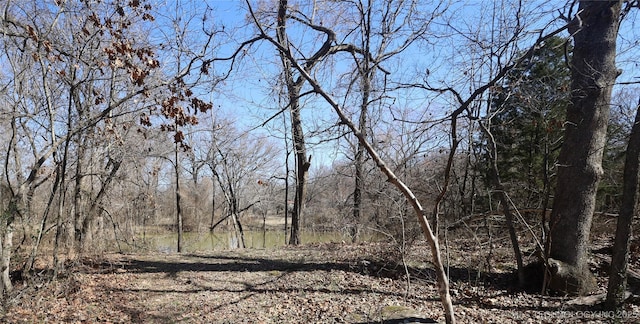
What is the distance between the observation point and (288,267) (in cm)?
703

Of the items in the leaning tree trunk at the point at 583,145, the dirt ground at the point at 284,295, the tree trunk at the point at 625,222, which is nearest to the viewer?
the tree trunk at the point at 625,222

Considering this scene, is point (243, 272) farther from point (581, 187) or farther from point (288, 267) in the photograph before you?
point (581, 187)

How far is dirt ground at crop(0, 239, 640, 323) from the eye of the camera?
4719 mm

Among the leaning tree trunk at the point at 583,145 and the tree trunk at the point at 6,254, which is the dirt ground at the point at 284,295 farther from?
the leaning tree trunk at the point at 583,145

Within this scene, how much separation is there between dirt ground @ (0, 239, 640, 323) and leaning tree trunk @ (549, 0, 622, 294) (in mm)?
481

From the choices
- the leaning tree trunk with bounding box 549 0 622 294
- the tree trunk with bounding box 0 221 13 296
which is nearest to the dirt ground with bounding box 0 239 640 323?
the tree trunk with bounding box 0 221 13 296

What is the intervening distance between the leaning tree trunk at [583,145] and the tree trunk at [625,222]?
2.51 ft

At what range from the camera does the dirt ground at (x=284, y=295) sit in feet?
15.5

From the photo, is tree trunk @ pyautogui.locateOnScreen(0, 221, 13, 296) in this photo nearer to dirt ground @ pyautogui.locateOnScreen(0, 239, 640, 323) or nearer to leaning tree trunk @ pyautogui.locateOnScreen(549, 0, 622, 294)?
dirt ground @ pyautogui.locateOnScreen(0, 239, 640, 323)

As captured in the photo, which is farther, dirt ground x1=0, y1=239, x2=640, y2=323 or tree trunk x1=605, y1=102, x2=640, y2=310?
dirt ground x1=0, y1=239, x2=640, y2=323

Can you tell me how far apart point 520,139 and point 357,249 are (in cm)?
843

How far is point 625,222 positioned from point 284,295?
446cm

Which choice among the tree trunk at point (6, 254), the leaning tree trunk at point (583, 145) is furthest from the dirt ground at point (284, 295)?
the leaning tree trunk at point (583, 145)

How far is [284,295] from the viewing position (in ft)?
18.4
